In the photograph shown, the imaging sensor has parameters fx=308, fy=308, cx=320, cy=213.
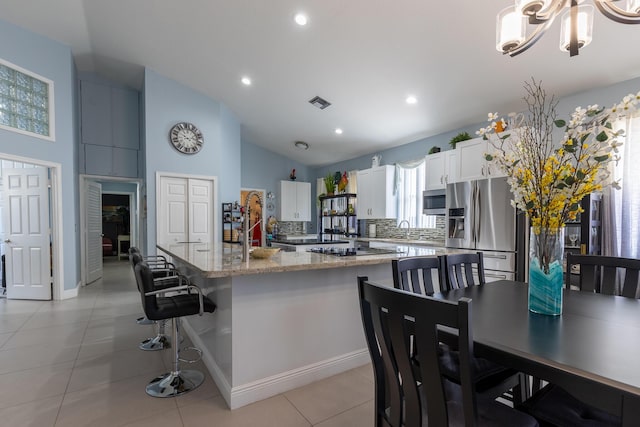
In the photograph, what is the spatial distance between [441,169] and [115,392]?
4727 millimetres

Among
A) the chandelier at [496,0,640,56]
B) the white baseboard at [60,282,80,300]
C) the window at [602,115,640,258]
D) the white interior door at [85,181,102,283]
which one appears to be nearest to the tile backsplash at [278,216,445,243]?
the window at [602,115,640,258]

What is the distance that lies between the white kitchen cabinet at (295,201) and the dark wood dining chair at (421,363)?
22.5 feet

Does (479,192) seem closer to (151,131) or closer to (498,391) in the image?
(498,391)

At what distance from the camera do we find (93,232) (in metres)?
6.26

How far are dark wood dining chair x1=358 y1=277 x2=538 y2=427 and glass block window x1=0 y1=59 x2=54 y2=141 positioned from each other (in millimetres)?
5389

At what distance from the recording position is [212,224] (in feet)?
19.5

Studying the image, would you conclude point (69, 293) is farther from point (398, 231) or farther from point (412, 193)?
point (412, 193)

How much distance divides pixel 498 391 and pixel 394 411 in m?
0.61

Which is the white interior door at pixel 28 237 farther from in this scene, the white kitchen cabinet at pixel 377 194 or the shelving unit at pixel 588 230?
the shelving unit at pixel 588 230

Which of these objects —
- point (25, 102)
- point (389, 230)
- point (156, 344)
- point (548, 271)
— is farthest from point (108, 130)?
point (548, 271)

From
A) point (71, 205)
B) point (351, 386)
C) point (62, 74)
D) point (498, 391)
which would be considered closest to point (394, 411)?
point (498, 391)

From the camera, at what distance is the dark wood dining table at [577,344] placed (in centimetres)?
80

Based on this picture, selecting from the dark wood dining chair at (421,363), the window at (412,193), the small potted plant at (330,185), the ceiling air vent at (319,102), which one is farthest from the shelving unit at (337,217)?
the dark wood dining chair at (421,363)

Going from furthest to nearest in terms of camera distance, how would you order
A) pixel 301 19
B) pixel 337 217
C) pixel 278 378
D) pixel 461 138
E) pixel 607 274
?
pixel 337 217 → pixel 461 138 → pixel 301 19 → pixel 278 378 → pixel 607 274
